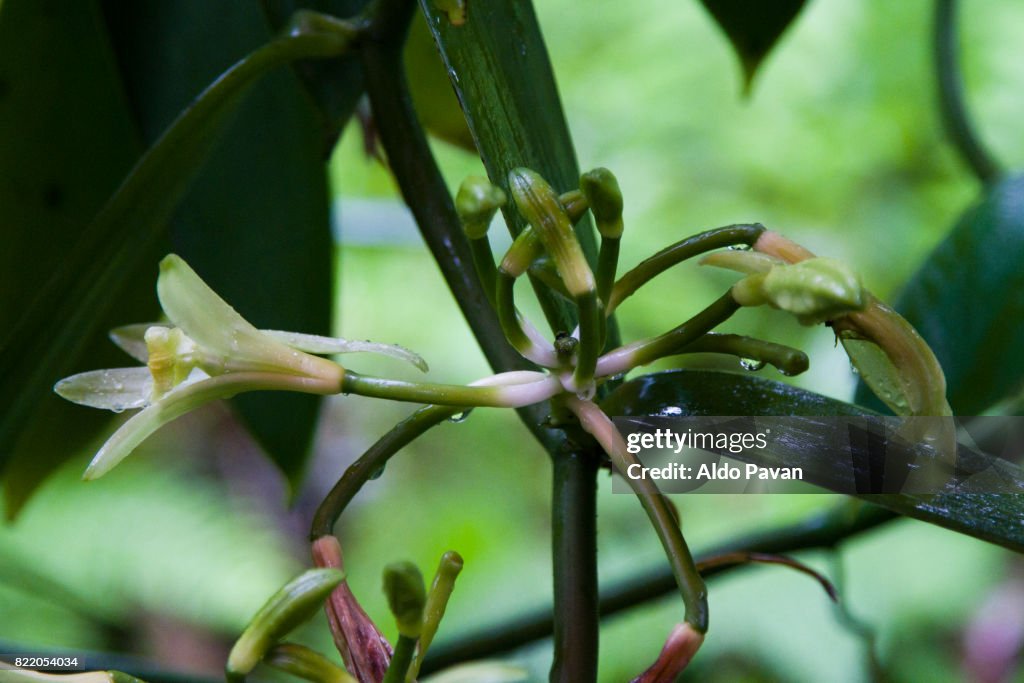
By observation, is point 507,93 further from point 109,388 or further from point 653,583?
point 653,583

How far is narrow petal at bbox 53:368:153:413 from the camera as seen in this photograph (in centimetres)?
31

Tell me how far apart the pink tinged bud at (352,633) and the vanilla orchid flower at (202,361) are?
0.16 ft

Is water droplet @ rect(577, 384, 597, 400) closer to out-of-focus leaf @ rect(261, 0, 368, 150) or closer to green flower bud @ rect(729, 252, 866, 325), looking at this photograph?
green flower bud @ rect(729, 252, 866, 325)

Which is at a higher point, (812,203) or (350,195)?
(350,195)

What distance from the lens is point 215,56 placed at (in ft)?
1.70

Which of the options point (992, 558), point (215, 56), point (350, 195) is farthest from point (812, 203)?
point (215, 56)

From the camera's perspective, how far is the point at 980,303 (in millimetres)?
506

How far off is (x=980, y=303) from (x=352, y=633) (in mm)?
387

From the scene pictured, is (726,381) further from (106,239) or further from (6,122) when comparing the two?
(6,122)

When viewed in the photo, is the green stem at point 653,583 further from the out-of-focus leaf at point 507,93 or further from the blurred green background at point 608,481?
the blurred green background at point 608,481

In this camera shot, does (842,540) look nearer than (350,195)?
Yes

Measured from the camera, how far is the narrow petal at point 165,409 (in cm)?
27

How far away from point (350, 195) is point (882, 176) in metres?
0.92

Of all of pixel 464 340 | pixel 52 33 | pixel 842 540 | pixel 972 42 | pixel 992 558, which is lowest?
pixel 992 558
